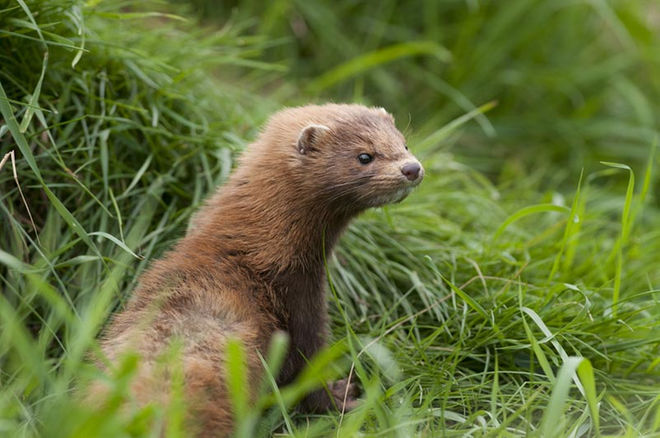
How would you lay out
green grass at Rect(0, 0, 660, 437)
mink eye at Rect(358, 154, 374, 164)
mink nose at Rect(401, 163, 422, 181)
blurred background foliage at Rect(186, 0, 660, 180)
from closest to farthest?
1. green grass at Rect(0, 0, 660, 437)
2. mink nose at Rect(401, 163, 422, 181)
3. mink eye at Rect(358, 154, 374, 164)
4. blurred background foliage at Rect(186, 0, 660, 180)

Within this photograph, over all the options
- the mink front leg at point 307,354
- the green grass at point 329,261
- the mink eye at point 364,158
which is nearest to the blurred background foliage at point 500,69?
the green grass at point 329,261

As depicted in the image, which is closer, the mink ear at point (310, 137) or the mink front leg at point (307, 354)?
the mink front leg at point (307, 354)

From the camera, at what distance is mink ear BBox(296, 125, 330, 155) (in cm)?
404

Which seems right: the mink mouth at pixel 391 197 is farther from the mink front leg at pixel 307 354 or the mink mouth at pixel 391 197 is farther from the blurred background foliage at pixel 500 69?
the blurred background foliage at pixel 500 69

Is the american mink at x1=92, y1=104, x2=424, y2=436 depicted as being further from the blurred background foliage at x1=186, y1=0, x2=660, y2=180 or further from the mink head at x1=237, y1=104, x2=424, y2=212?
the blurred background foliage at x1=186, y1=0, x2=660, y2=180

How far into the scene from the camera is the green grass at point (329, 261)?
11.0 feet

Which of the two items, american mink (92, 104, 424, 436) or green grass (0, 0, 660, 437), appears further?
american mink (92, 104, 424, 436)

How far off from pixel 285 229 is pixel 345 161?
16.5 inches

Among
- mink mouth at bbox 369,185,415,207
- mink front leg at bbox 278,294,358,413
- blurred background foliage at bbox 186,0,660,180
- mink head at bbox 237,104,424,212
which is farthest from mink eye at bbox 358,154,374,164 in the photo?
blurred background foliage at bbox 186,0,660,180

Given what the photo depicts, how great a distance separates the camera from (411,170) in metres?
3.90

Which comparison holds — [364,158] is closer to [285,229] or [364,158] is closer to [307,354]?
[285,229]

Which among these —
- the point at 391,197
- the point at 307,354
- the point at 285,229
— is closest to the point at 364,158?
the point at 391,197

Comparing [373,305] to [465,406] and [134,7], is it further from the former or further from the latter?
[134,7]

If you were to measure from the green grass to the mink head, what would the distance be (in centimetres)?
49
